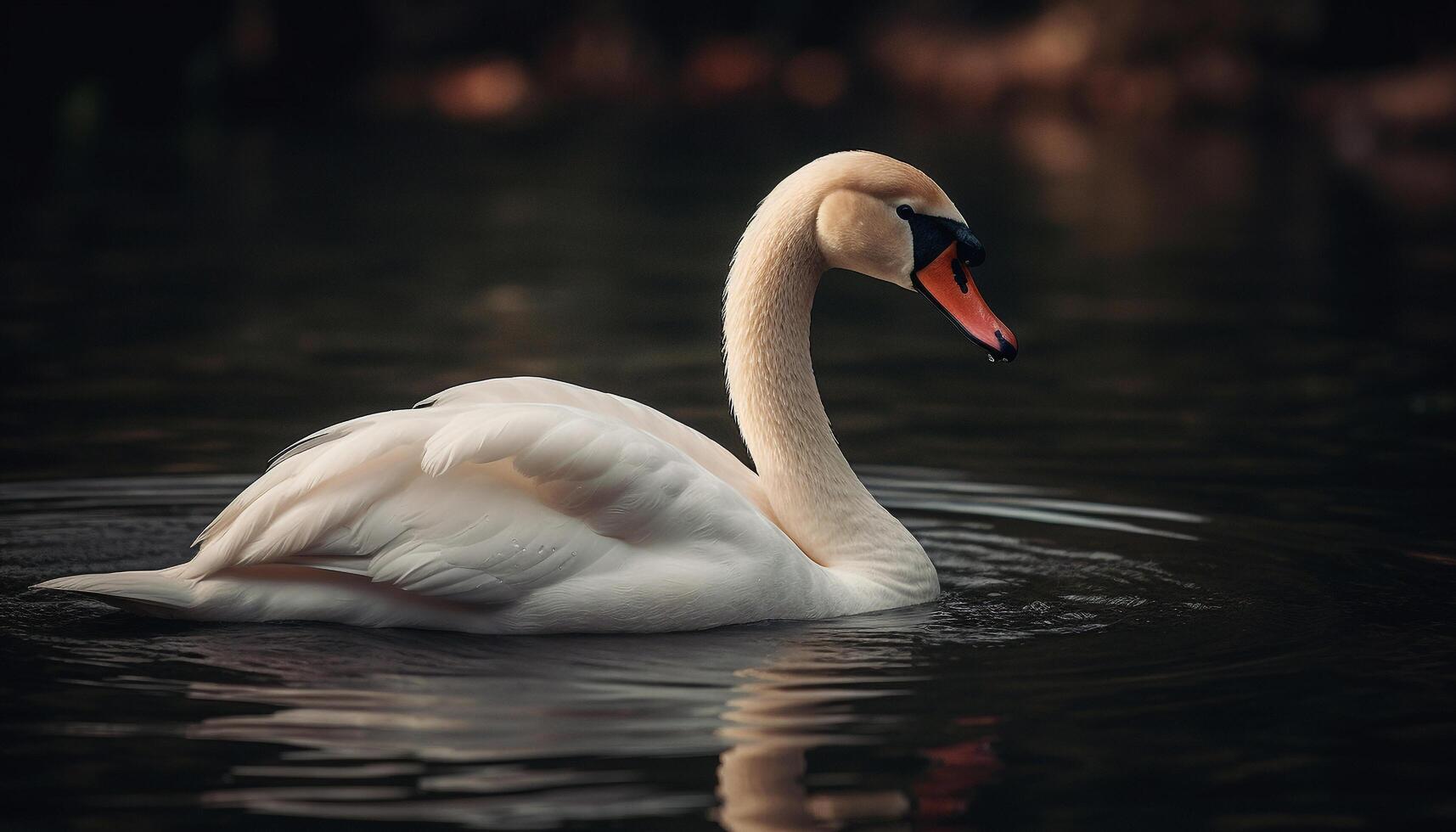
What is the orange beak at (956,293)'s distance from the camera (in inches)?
262

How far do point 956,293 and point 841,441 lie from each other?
2730 millimetres

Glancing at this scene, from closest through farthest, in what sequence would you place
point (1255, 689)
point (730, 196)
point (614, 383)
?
1. point (1255, 689)
2. point (614, 383)
3. point (730, 196)

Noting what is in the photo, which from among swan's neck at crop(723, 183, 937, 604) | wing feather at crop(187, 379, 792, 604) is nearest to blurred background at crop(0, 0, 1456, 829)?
wing feather at crop(187, 379, 792, 604)

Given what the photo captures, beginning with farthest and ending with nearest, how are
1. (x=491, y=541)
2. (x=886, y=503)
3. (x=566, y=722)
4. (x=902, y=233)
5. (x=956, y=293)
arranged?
(x=886, y=503), (x=956, y=293), (x=902, y=233), (x=491, y=541), (x=566, y=722)

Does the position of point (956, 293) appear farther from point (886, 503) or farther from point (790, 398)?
point (886, 503)

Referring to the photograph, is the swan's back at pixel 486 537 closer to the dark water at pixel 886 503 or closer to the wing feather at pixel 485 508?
the wing feather at pixel 485 508

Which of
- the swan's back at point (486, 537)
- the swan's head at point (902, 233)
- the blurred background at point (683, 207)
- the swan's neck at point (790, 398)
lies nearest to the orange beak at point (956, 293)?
the swan's head at point (902, 233)

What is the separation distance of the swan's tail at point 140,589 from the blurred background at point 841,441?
0.10 metres

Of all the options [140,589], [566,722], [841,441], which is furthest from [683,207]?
[566,722]

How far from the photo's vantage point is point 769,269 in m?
6.64

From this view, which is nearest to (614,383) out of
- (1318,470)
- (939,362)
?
(939,362)

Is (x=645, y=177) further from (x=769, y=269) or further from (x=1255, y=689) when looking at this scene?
(x=1255, y=689)

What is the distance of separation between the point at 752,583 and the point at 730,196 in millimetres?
16245

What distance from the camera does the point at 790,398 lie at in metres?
6.71
